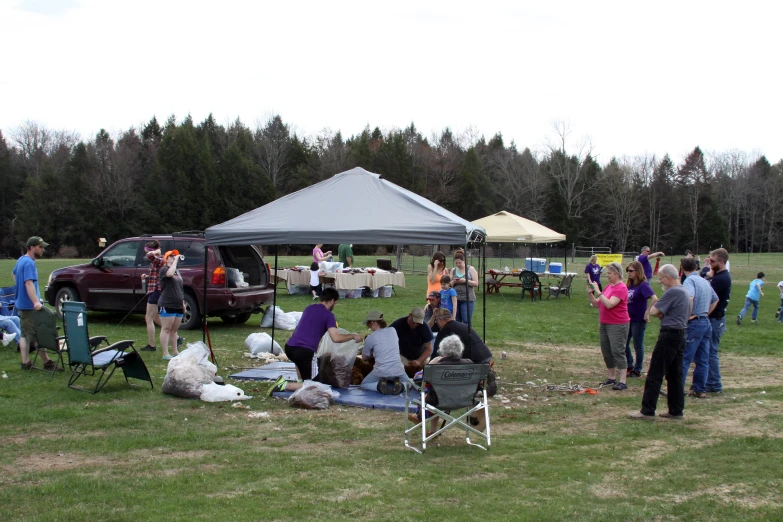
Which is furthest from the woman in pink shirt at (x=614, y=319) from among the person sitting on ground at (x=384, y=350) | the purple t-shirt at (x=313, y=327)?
the purple t-shirt at (x=313, y=327)

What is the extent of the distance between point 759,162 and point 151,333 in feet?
254

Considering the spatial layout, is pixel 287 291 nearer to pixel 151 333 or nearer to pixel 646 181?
pixel 151 333

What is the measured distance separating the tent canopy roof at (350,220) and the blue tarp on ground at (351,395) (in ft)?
5.63

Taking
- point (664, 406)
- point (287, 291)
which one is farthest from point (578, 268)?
point (664, 406)

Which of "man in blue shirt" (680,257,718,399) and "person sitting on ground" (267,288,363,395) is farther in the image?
"man in blue shirt" (680,257,718,399)

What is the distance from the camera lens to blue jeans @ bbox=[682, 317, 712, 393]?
7.97 m

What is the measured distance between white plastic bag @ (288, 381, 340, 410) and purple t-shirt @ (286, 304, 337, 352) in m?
0.53

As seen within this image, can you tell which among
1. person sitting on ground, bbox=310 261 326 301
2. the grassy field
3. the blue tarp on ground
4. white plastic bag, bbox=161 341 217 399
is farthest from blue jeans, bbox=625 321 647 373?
person sitting on ground, bbox=310 261 326 301

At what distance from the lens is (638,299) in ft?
28.7

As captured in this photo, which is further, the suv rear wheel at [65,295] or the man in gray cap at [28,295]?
the suv rear wheel at [65,295]

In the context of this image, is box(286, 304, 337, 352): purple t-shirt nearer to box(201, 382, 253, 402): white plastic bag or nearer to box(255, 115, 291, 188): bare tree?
box(201, 382, 253, 402): white plastic bag

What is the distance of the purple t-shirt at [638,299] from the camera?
859 centimetres

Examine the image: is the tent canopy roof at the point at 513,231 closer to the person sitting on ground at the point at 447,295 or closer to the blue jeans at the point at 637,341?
the person sitting on ground at the point at 447,295

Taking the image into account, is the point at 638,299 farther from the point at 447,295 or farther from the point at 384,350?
the point at 384,350
